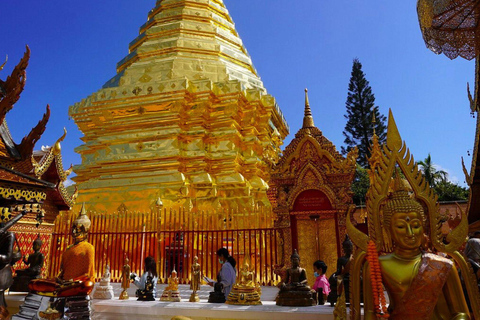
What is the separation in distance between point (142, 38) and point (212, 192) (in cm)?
869

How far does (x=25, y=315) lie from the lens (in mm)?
4707

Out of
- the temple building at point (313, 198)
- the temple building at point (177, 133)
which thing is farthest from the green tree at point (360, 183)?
the temple building at point (313, 198)

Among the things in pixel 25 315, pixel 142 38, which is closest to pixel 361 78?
pixel 142 38

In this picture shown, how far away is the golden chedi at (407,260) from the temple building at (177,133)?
8.47 metres

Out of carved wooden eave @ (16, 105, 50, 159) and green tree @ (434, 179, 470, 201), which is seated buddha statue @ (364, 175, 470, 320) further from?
green tree @ (434, 179, 470, 201)

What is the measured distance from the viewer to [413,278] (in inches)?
98.7

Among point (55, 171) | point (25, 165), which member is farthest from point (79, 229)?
point (55, 171)

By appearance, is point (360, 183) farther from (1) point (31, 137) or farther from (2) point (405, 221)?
(2) point (405, 221)

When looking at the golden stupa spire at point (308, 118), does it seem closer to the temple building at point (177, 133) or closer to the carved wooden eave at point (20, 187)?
the temple building at point (177, 133)

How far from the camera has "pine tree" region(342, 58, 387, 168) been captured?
33.2 m

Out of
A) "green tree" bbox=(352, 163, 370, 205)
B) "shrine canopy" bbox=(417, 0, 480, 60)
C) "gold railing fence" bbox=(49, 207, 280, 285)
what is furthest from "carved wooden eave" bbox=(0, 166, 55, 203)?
"green tree" bbox=(352, 163, 370, 205)

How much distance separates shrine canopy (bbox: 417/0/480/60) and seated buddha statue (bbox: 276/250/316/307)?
15.6 feet

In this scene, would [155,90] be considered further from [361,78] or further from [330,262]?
[361,78]

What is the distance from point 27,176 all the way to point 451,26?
7541 mm
